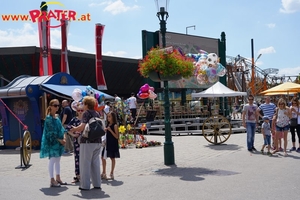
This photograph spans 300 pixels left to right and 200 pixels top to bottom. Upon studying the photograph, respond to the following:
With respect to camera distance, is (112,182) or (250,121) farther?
(250,121)

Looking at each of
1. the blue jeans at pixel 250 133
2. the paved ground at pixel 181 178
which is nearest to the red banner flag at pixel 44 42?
the paved ground at pixel 181 178

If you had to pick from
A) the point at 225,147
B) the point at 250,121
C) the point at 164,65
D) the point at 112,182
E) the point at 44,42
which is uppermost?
the point at 44,42

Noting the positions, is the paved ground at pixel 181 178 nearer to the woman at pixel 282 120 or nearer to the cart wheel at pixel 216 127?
the woman at pixel 282 120

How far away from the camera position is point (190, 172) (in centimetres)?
906

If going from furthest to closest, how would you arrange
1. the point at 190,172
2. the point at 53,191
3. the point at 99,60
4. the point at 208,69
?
the point at 99,60 < the point at 208,69 < the point at 190,172 < the point at 53,191

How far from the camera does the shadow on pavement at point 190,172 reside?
844 centimetres

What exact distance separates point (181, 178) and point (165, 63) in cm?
310

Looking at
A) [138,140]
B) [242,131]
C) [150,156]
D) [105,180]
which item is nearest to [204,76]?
[242,131]

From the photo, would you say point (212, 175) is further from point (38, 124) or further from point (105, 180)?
point (38, 124)

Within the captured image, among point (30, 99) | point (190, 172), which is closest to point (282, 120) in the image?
point (190, 172)

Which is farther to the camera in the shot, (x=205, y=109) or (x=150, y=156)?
(x=205, y=109)

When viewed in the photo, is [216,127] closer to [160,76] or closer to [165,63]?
[160,76]

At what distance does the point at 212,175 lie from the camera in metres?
8.58

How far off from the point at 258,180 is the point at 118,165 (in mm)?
3991
